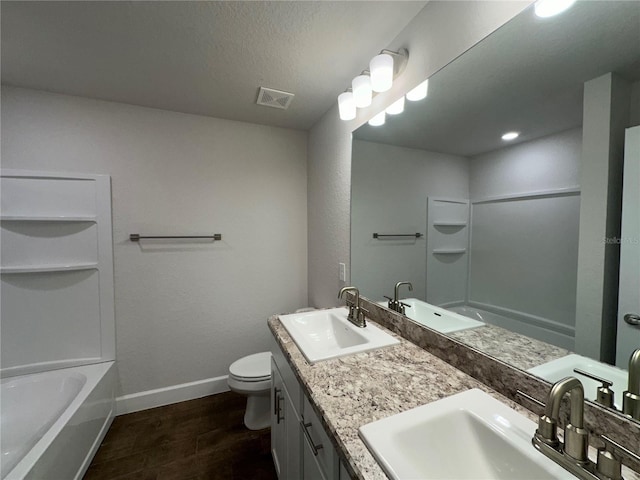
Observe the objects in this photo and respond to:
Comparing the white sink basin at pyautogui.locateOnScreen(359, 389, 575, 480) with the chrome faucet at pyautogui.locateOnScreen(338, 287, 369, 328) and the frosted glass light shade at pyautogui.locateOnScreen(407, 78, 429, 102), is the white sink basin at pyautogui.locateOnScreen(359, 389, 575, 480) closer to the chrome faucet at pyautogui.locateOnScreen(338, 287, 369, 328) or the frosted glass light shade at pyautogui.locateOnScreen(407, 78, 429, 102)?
the chrome faucet at pyautogui.locateOnScreen(338, 287, 369, 328)

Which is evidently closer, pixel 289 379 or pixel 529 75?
pixel 529 75

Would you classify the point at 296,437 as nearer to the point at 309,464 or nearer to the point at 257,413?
the point at 309,464

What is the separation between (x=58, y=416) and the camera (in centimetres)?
155

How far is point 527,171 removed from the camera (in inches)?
31.2

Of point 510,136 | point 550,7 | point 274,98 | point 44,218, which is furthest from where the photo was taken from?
point 274,98

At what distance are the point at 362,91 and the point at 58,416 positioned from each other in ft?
8.76

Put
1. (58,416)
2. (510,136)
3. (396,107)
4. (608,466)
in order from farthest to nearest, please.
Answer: (58,416) → (396,107) → (510,136) → (608,466)

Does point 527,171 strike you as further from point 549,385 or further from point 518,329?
point 549,385

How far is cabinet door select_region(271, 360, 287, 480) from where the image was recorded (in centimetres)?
122

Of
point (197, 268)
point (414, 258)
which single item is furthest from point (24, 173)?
point (414, 258)

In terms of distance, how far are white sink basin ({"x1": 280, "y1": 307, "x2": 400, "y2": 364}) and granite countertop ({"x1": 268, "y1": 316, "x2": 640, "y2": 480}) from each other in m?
0.03

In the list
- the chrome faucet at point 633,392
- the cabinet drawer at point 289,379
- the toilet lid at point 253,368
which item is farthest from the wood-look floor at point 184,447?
the chrome faucet at point 633,392

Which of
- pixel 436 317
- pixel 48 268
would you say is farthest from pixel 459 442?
pixel 48 268

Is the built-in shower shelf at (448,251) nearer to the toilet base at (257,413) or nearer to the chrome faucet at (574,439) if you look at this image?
the chrome faucet at (574,439)
